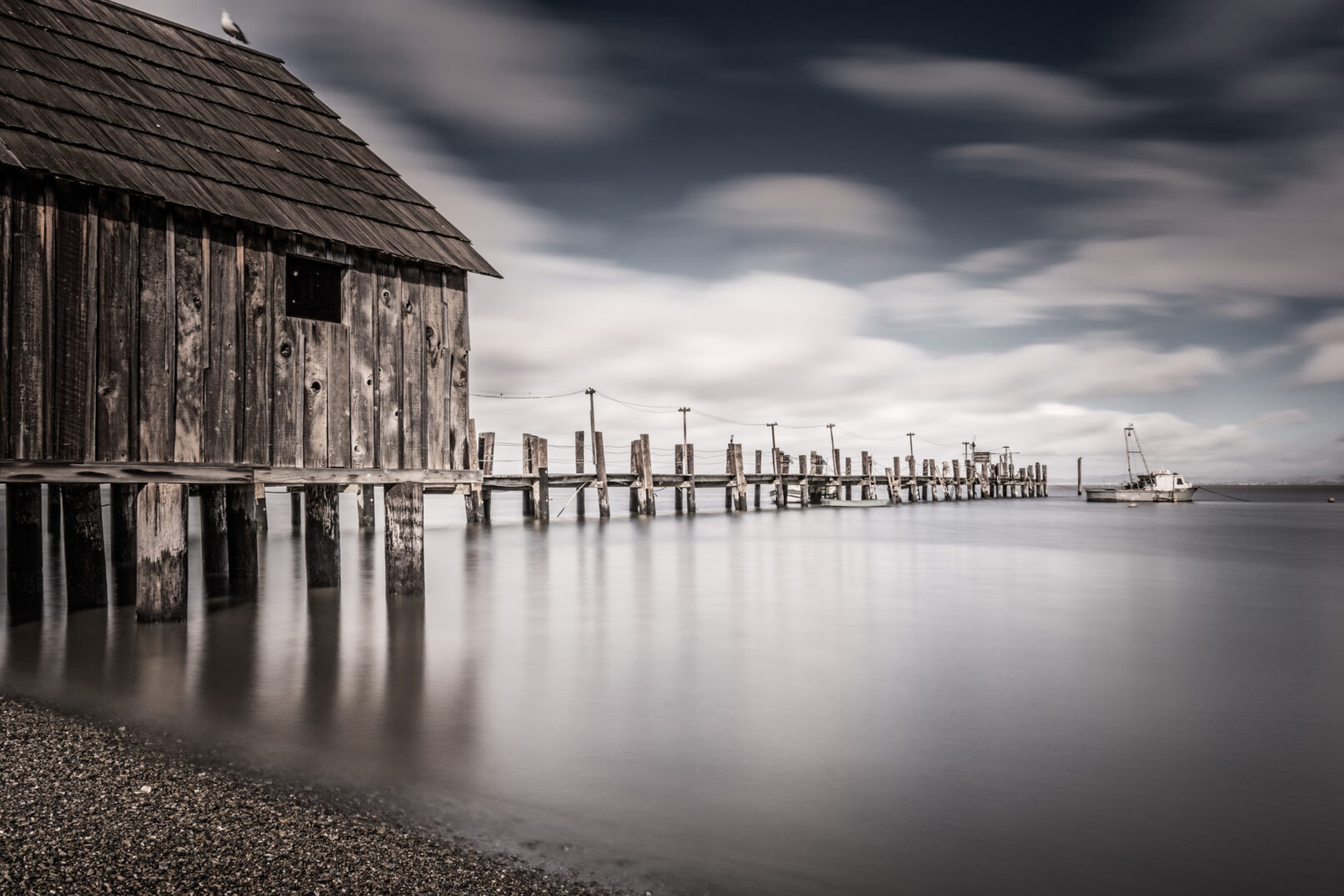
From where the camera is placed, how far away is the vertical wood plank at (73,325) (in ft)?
26.2

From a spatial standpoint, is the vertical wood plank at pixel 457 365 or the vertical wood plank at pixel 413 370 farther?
the vertical wood plank at pixel 457 365

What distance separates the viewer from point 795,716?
6730 mm

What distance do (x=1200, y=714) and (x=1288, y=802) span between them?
2.07 meters

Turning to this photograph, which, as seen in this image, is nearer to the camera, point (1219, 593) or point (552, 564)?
point (1219, 593)

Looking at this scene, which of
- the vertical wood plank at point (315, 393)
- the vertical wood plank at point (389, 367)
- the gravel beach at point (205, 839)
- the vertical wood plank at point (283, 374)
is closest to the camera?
the gravel beach at point (205, 839)

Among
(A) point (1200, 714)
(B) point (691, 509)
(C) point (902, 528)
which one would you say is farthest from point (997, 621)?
(B) point (691, 509)

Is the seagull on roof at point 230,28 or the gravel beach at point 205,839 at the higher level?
the seagull on roof at point 230,28

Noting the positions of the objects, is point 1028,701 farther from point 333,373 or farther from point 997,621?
point 333,373

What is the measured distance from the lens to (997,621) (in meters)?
11.6

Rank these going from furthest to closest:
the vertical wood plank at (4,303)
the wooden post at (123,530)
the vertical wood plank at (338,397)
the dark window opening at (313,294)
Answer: the wooden post at (123,530), the dark window opening at (313,294), the vertical wood plank at (338,397), the vertical wood plank at (4,303)

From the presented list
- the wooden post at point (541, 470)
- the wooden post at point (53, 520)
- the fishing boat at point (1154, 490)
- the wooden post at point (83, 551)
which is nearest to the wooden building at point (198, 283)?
the wooden post at point (83, 551)

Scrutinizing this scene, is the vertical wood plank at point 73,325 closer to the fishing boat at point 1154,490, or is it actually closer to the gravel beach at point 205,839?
the gravel beach at point 205,839

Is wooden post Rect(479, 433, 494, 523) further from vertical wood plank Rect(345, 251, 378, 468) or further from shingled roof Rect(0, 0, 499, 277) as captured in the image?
vertical wood plank Rect(345, 251, 378, 468)

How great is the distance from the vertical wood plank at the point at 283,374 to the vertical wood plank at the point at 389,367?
3.15 ft
